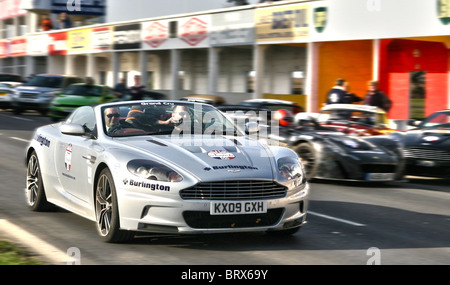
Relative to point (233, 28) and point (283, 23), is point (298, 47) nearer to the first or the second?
point (233, 28)

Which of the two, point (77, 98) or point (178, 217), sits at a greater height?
point (77, 98)

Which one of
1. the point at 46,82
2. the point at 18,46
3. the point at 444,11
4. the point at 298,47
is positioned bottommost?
the point at 46,82

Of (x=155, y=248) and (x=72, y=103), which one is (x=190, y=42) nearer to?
(x=72, y=103)

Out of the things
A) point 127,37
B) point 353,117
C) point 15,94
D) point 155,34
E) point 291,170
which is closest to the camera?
point 291,170

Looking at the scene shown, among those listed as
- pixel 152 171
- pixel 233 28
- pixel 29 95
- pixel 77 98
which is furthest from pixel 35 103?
pixel 152 171

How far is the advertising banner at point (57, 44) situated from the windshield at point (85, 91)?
22769 millimetres

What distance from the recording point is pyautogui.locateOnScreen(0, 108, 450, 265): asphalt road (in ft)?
21.3

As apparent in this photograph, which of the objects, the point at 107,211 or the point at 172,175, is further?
the point at 107,211

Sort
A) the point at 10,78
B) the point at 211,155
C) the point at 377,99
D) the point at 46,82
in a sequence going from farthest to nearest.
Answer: the point at 10,78, the point at 46,82, the point at 377,99, the point at 211,155

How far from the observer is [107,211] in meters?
7.03

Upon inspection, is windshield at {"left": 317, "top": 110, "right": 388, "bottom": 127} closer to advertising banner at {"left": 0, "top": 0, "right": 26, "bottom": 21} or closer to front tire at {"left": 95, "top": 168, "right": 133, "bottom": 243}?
front tire at {"left": 95, "top": 168, "right": 133, "bottom": 243}

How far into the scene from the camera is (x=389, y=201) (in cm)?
1084

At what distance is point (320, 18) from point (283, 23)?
260cm

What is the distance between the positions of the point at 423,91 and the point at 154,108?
17361 millimetres
